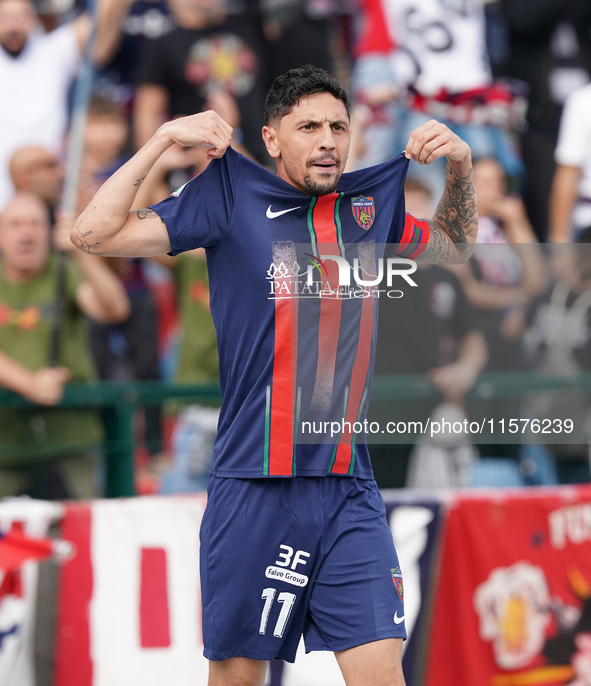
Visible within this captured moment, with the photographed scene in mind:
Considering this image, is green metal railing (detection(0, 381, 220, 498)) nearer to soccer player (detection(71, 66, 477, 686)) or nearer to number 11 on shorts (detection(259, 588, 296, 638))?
soccer player (detection(71, 66, 477, 686))

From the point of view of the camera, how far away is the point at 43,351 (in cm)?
601

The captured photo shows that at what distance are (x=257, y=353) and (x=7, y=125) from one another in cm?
461

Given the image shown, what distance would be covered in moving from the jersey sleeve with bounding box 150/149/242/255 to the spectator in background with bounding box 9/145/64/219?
3.58m

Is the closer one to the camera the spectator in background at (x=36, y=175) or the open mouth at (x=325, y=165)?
the open mouth at (x=325, y=165)

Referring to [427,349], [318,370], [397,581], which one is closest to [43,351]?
[427,349]

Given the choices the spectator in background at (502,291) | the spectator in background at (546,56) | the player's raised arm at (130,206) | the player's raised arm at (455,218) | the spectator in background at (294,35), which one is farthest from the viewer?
the spectator in background at (546,56)

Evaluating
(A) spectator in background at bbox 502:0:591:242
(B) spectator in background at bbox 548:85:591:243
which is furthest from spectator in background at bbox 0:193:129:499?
(A) spectator in background at bbox 502:0:591:242

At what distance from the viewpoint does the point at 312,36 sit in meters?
8.09

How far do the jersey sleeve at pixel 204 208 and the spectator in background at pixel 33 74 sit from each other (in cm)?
404

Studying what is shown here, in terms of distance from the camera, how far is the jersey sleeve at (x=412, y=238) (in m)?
3.95

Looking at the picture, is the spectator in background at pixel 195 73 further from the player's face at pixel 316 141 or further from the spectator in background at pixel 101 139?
the player's face at pixel 316 141

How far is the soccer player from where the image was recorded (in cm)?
357

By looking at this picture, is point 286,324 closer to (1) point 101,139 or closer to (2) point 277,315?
(2) point 277,315

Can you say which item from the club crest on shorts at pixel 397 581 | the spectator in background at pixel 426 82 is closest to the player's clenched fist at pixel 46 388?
the club crest on shorts at pixel 397 581
